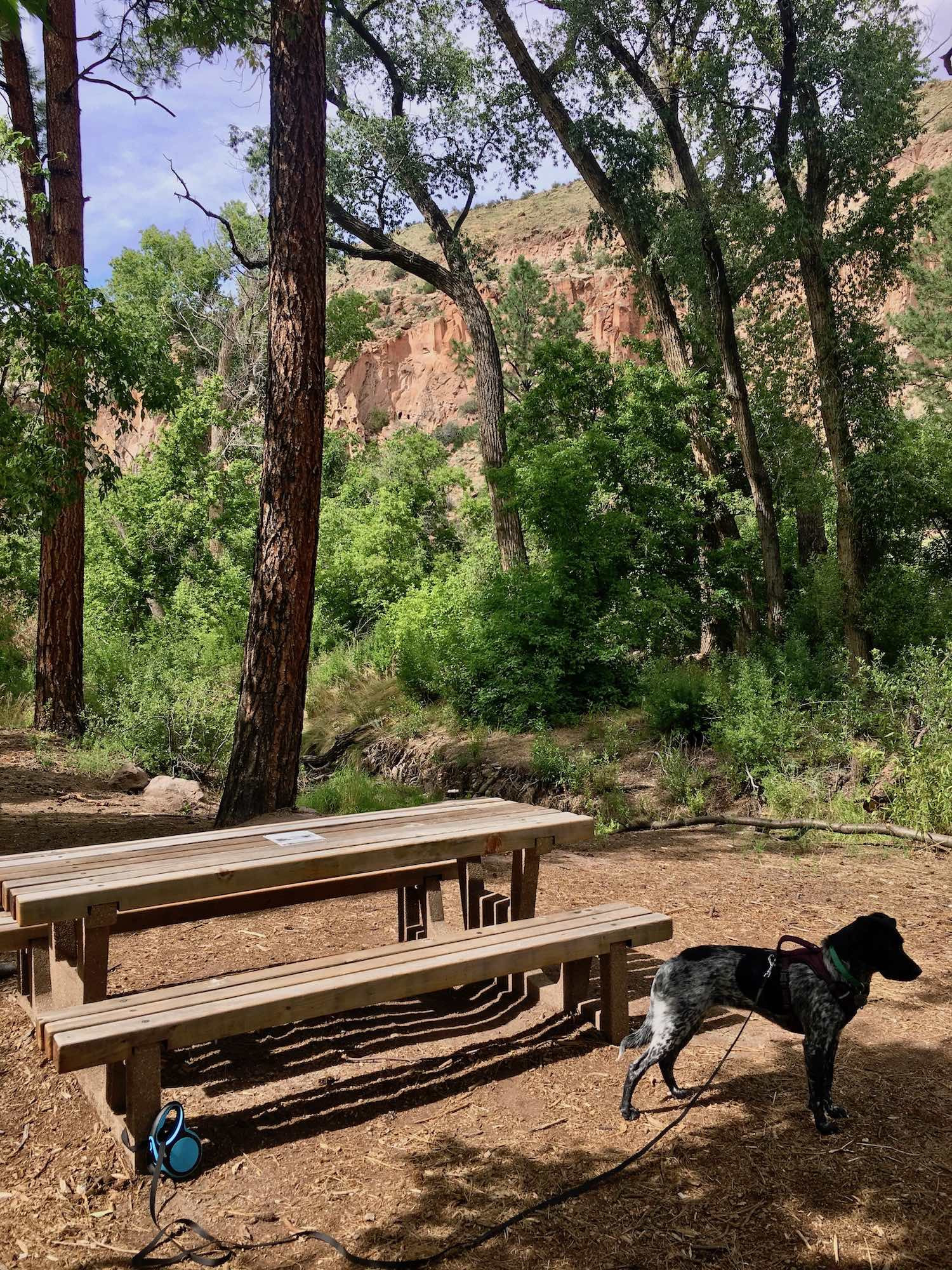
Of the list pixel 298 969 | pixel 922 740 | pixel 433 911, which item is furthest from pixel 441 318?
pixel 298 969

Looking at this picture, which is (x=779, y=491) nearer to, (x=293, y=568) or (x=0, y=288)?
(x=293, y=568)

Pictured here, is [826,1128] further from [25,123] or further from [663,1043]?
[25,123]

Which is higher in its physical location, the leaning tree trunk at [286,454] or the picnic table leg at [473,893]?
the leaning tree trunk at [286,454]

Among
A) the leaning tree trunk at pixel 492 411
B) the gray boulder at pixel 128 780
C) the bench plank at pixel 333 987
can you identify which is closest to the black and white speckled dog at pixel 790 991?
the bench plank at pixel 333 987

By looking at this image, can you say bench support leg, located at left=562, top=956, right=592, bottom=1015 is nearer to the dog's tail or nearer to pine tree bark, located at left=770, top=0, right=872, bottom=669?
the dog's tail

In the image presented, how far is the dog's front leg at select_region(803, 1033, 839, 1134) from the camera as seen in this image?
9.96 feet

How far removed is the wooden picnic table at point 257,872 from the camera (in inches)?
132

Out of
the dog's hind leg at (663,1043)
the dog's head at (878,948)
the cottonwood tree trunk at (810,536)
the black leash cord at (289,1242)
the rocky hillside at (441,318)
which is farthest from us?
the rocky hillside at (441,318)

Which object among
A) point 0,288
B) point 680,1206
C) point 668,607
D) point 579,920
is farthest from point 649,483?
point 680,1206

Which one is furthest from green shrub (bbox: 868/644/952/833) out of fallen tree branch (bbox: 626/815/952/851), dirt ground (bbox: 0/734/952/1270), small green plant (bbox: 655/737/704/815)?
dirt ground (bbox: 0/734/952/1270)

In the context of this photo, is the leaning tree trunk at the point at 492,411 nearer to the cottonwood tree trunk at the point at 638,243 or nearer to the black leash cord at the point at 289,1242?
the cottonwood tree trunk at the point at 638,243

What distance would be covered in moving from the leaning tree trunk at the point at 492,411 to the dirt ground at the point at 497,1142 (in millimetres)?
11415

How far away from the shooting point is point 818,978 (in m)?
3.08

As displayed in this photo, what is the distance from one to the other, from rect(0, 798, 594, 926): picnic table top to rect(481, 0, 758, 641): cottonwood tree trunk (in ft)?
36.5
